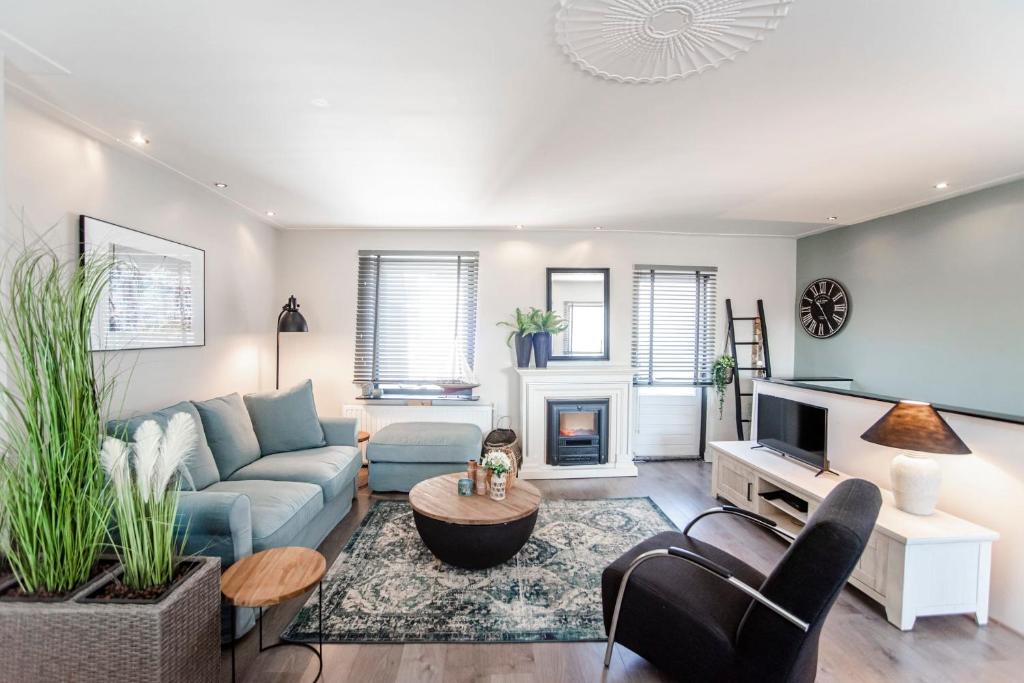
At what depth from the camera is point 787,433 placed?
3406 millimetres

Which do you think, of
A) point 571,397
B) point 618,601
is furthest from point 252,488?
point 571,397

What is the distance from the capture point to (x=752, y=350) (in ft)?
16.0

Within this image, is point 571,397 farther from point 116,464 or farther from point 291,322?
point 116,464

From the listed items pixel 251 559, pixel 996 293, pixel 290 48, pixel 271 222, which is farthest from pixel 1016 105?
pixel 271 222

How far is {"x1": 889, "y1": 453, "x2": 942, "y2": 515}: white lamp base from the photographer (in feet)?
7.69

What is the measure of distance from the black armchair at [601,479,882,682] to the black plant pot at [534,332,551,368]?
2.58 metres

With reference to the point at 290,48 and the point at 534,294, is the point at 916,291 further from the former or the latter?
the point at 290,48

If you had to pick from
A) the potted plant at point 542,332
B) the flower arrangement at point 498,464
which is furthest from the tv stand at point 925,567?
the potted plant at point 542,332

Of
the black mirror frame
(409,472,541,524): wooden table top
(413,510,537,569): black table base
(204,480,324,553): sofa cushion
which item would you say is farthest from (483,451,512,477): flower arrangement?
the black mirror frame

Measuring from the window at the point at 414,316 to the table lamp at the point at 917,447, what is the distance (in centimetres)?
345

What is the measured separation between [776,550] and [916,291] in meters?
2.60

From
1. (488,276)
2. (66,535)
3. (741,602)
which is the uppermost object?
(488,276)

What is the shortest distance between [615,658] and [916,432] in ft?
6.80

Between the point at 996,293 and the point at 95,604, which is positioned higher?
the point at 996,293
